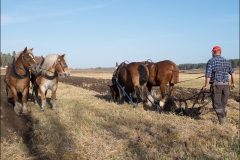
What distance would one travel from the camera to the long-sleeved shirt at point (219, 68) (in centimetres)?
591

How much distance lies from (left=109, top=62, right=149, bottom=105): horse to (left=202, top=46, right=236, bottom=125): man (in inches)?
125

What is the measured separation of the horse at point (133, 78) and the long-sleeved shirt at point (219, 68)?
10.6 ft

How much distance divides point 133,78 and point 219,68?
148 inches

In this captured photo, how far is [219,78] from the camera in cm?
593

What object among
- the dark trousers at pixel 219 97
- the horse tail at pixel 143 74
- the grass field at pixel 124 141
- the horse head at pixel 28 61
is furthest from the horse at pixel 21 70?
the dark trousers at pixel 219 97

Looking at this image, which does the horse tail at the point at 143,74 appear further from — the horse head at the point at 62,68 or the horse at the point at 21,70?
the horse at the point at 21,70

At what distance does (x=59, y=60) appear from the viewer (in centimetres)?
854

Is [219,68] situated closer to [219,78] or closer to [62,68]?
[219,78]

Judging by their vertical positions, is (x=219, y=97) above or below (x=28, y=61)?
below

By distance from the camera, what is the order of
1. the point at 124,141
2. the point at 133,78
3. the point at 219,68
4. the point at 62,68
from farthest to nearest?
1. the point at 133,78
2. the point at 62,68
3. the point at 219,68
4. the point at 124,141

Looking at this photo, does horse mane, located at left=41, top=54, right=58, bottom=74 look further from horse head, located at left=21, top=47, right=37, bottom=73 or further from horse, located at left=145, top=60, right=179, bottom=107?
horse, located at left=145, top=60, right=179, bottom=107

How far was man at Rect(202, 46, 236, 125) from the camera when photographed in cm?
592

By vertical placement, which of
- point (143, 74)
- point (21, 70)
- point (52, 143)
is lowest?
point (52, 143)

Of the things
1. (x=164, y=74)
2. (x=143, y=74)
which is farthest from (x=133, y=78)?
(x=164, y=74)
